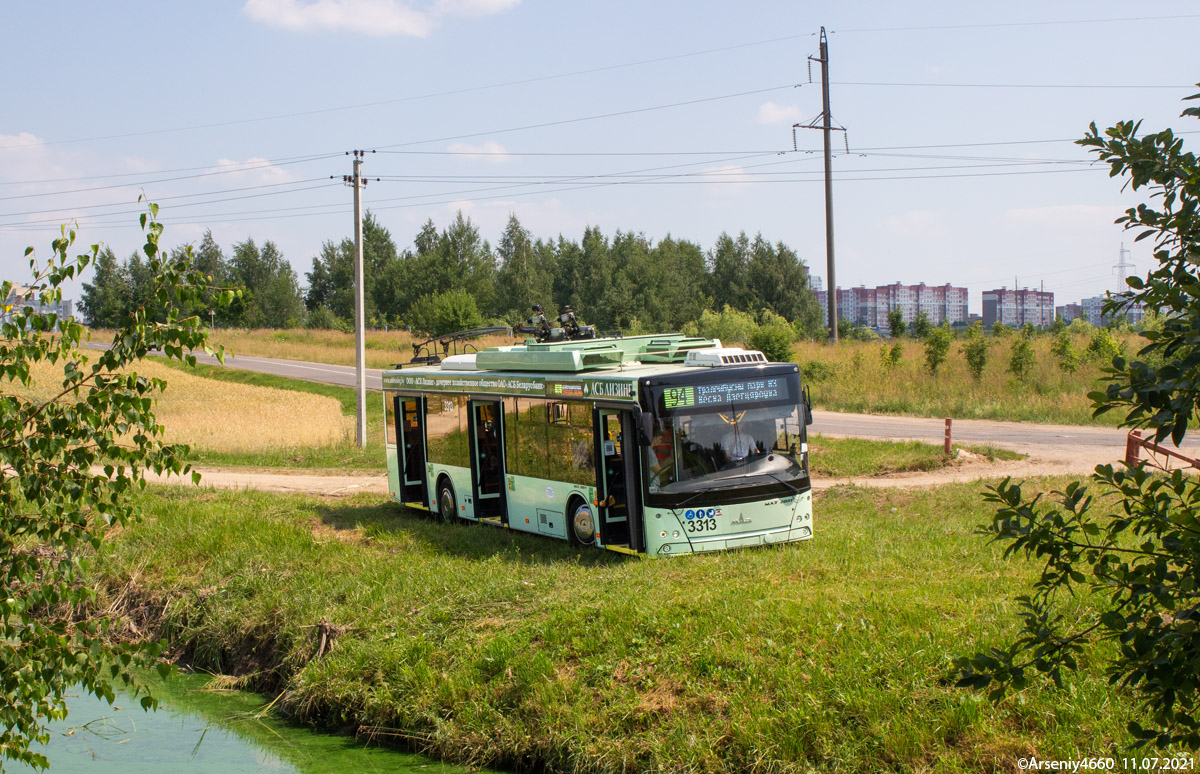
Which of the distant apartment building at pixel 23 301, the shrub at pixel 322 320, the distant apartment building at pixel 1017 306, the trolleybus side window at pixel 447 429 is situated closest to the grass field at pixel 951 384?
the trolleybus side window at pixel 447 429

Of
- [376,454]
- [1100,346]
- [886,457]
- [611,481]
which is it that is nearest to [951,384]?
[1100,346]

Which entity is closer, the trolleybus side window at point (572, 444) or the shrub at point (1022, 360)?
the trolleybus side window at point (572, 444)

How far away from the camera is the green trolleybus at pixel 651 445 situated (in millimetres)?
12258

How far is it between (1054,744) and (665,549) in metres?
5.76

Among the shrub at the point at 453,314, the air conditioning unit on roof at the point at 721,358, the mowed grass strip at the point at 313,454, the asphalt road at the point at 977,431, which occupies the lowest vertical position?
the mowed grass strip at the point at 313,454

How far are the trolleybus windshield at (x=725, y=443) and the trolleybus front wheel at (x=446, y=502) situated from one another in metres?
5.62

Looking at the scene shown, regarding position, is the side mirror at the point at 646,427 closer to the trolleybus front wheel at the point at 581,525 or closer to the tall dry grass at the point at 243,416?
the trolleybus front wheel at the point at 581,525

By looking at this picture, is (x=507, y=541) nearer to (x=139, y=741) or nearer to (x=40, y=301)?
(x=139, y=741)

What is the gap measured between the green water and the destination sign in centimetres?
504

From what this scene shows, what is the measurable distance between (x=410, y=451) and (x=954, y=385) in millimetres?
20371

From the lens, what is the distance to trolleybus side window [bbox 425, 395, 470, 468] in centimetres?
1638

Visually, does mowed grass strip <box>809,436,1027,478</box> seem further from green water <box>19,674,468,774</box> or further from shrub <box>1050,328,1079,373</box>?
green water <box>19,674,468,774</box>

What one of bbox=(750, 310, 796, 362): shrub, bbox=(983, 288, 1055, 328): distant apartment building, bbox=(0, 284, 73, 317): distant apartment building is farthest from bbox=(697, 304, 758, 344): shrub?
bbox=(983, 288, 1055, 328): distant apartment building

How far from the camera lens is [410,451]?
60.1 ft
